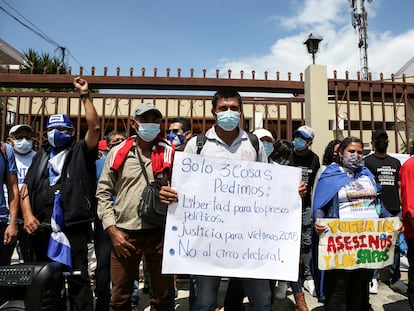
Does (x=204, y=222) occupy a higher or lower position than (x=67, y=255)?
higher

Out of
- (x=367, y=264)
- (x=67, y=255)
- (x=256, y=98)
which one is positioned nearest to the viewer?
(x=67, y=255)

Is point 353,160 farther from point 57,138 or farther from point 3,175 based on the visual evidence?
point 3,175

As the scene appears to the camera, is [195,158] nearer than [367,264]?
Yes

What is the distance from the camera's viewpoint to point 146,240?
95.2 inches

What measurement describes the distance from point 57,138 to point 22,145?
121 cm

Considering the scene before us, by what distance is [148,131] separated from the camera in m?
2.50

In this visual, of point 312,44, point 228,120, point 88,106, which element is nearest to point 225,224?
point 228,120

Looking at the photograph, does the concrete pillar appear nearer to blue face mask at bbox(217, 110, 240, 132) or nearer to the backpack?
the backpack

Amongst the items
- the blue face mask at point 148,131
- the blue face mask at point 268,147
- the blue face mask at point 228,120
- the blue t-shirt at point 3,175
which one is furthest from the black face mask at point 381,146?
the blue t-shirt at point 3,175

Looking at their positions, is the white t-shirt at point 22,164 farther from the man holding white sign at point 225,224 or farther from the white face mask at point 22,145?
the man holding white sign at point 225,224

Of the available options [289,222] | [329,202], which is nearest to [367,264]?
[329,202]

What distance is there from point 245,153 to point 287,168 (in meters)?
0.31

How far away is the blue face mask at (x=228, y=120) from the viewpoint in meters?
2.36

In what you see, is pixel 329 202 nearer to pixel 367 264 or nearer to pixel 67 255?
pixel 367 264
